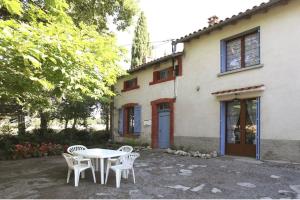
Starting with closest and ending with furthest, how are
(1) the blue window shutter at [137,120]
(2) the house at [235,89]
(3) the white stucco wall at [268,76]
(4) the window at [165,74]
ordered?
(3) the white stucco wall at [268,76], (2) the house at [235,89], (4) the window at [165,74], (1) the blue window shutter at [137,120]

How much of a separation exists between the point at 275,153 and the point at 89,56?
23.8ft

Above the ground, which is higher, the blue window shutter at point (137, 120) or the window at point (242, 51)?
the window at point (242, 51)

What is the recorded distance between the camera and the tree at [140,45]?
84.6ft

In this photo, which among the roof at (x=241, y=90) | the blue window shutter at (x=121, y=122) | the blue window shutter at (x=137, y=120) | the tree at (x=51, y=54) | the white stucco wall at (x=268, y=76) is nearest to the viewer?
the tree at (x=51, y=54)

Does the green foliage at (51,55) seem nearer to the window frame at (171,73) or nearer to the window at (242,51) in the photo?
the window at (242,51)

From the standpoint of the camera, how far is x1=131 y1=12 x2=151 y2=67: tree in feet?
84.6

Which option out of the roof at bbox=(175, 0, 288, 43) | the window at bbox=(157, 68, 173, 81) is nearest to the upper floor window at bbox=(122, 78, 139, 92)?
the window at bbox=(157, 68, 173, 81)

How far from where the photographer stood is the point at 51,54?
15.9 ft

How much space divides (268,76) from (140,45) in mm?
16858

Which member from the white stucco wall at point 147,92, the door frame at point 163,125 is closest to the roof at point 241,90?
the white stucco wall at point 147,92

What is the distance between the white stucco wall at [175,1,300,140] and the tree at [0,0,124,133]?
547 centimetres

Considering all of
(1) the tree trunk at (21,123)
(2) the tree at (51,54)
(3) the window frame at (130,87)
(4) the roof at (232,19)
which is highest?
(4) the roof at (232,19)

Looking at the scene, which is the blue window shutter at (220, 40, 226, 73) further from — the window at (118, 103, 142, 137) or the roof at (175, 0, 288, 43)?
the window at (118, 103, 142, 137)

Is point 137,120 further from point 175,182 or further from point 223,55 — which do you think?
point 175,182
